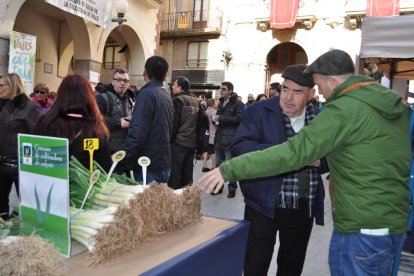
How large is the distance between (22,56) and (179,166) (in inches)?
198

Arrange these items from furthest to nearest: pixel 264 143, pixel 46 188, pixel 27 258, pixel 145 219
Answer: pixel 264 143
pixel 145 219
pixel 46 188
pixel 27 258

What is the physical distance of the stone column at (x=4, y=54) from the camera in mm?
8473

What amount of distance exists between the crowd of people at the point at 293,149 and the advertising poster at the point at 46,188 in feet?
2.32

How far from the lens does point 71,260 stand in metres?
1.59

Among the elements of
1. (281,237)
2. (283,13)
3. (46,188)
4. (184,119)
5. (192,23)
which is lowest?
(281,237)

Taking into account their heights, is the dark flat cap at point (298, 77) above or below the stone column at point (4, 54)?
below

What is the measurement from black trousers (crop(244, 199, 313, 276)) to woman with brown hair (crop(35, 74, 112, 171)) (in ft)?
4.07

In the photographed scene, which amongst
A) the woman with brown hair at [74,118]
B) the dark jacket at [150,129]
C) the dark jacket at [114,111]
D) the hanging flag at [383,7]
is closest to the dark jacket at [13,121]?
the dark jacket at [114,111]

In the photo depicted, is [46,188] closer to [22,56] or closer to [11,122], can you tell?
[11,122]

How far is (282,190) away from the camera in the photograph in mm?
2717

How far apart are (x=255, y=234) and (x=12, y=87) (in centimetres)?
298

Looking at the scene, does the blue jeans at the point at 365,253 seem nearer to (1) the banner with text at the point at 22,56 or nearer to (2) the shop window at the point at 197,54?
(1) the banner with text at the point at 22,56

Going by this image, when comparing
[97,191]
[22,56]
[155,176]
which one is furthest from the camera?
[22,56]

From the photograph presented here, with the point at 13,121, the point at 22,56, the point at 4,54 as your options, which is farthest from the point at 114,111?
the point at 4,54
